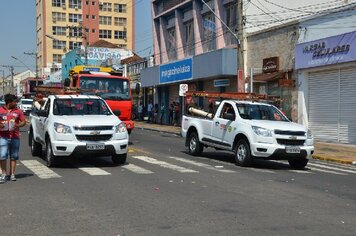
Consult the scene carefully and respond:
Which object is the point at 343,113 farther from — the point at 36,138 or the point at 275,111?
the point at 36,138

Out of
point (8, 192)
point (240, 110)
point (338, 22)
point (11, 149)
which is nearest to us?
point (8, 192)

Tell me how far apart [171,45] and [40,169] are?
30.8 meters

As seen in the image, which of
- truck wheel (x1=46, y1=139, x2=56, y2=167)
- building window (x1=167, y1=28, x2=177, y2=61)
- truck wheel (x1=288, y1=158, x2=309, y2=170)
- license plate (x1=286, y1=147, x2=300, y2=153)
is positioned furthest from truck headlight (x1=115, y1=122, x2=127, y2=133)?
building window (x1=167, y1=28, x2=177, y2=61)

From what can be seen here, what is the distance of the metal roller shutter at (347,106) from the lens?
22.2 meters

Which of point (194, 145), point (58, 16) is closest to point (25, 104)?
point (194, 145)

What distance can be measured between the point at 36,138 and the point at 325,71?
1437cm

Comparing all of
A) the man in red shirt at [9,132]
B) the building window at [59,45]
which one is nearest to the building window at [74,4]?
the building window at [59,45]

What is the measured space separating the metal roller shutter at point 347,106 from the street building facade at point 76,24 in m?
87.8

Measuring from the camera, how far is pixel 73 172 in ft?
39.1

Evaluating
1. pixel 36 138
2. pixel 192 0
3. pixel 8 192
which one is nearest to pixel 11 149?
pixel 8 192

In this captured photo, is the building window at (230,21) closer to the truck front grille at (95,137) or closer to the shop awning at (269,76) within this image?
the shop awning at (269,76)

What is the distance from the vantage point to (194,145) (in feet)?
55.3

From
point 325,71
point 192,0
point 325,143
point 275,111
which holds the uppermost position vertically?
point 192,0

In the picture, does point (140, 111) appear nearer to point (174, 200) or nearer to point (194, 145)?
point (194, 145)
